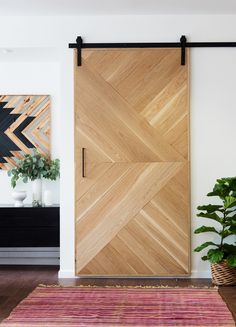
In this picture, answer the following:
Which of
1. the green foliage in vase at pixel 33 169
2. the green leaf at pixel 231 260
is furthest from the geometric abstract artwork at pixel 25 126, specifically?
the green leaf at pixel 231 260

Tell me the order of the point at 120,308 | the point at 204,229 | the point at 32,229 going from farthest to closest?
1. the point at 32,229
2. the point at 204,229
3. the point at 120,308

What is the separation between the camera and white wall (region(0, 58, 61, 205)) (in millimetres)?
6945

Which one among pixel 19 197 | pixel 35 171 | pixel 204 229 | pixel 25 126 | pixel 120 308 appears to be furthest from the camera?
pixel 25 126

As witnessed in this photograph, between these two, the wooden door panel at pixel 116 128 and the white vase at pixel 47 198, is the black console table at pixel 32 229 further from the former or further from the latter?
the wooden door panel at pixel 116 128

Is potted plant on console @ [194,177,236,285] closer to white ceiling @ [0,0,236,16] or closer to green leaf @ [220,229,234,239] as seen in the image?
green leaf @ [220,229,234,239]

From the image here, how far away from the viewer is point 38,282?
569cm

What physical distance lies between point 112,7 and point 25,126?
1918mm

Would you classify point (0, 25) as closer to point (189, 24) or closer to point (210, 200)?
point (189, 24)

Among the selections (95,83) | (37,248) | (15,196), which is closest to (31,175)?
(15,196)

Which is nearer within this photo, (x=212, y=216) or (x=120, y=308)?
(x=120, y=308)

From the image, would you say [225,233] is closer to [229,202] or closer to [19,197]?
[229,202]

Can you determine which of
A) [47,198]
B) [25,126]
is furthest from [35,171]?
[25,126]

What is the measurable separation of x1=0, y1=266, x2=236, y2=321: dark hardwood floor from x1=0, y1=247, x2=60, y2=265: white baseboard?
19cm

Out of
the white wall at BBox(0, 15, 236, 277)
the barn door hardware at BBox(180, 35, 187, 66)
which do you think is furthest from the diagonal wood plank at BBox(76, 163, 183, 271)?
the barn door hardware at BBox(180, 35, 187, 66)
